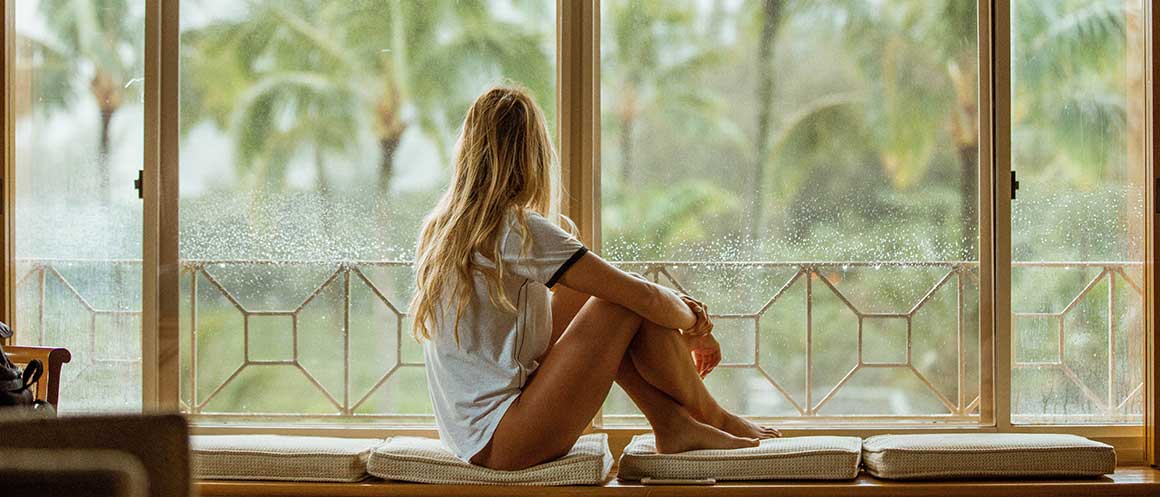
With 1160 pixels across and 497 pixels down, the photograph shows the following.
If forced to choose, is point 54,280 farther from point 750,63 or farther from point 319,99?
point 750,63

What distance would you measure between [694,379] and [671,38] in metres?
1.19

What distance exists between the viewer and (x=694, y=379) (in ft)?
10.3

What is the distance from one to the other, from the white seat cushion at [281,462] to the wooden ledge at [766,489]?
0.11ft

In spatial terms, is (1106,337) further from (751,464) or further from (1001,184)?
(751,464)

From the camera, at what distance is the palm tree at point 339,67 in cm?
380

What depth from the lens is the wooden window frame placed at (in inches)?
146

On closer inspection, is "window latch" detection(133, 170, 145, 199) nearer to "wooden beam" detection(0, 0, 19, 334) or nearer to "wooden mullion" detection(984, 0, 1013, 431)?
"wooden beam" detection(0, 0, 19, 334)

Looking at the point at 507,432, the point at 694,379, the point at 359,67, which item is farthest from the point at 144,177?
the point at 694,379

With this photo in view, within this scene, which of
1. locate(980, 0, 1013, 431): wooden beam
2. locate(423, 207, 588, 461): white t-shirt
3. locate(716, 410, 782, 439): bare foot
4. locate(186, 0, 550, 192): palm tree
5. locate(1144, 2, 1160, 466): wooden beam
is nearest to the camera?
locate(423, 207, 588, 461): white t-shirt

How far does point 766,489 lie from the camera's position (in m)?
3.03

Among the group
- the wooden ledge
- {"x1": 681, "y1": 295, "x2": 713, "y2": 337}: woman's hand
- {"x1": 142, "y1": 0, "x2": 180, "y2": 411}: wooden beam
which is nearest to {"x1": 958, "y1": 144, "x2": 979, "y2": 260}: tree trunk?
the wooden ledge

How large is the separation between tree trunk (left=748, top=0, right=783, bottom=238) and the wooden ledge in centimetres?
108

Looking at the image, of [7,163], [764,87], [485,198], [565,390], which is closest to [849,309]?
[764,87]

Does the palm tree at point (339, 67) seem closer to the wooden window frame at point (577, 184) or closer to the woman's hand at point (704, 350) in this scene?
the wooden window frame at point (577, 184)
